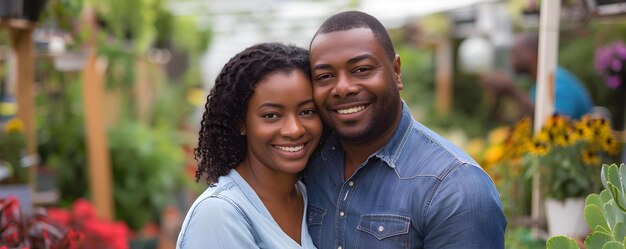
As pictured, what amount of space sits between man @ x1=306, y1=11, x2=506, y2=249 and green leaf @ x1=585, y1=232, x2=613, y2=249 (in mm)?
303

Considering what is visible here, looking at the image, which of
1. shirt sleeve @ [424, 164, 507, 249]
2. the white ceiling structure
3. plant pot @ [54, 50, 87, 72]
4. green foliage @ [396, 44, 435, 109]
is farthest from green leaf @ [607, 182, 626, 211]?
green foliage @ [396, 44, 435, 109]

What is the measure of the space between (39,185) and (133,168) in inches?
29.4

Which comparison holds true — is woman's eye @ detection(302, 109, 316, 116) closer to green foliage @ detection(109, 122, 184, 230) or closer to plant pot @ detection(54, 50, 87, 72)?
plant pot @ detection(54, 50, 87, 72)

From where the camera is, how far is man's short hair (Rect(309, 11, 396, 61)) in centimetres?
171

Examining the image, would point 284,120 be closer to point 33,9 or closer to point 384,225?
point 384,225

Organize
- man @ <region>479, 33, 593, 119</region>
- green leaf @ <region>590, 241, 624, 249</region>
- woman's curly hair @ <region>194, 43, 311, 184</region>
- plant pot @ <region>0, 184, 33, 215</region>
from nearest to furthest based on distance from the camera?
green leaf @ <region>590, 241, 624, 249</region>, woman's curly hair @ <region>194, 43, 311, 184</region>, plant pot @ <region>0, 184, 33, 215</region>, man @ <region>479, 33, 593, 119</region>

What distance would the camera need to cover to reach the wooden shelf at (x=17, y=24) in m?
3.68

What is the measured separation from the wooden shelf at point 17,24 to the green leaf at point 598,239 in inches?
121

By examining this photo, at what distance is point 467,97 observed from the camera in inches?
447

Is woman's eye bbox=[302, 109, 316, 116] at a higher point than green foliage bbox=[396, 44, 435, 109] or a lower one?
higher

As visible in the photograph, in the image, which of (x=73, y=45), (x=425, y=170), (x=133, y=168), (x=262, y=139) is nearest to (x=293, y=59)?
(x=262, y=139)

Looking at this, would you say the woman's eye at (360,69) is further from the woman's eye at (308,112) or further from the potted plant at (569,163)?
the potted plant at (569,163)

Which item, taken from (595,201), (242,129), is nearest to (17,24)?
(242,129)

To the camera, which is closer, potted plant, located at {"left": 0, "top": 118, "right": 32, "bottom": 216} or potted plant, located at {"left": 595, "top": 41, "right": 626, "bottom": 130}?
potted plant, located at {"left": 0, "top": 118, "right": 32, "bottom": 216}
